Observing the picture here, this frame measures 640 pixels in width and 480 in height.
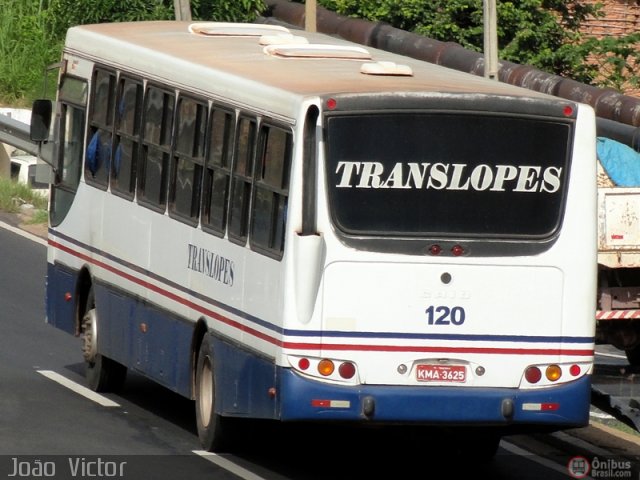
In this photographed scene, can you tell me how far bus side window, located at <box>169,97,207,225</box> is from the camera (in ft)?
45.2

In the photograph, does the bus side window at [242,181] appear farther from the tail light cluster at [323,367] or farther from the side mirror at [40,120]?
the side mirror at [40,120]

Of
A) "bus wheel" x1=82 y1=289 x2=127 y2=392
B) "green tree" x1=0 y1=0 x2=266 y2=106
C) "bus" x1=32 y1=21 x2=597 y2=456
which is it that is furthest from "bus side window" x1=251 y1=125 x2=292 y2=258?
"green tree" x1=0 y1=0 x2=266 y2=106

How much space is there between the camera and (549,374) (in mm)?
12273

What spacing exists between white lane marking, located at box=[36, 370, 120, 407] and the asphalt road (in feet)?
0.06

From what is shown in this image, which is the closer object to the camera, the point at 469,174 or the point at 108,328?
the point at 469,174

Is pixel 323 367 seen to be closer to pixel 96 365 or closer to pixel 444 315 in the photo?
pixel 444 315

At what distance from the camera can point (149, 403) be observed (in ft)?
52.4

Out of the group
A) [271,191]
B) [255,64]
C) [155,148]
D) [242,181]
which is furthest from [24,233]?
[271,191]

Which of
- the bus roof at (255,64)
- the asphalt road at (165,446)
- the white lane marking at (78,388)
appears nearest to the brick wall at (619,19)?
the bus roof at (255,64)

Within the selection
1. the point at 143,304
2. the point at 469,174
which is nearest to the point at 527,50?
the point at 143,304

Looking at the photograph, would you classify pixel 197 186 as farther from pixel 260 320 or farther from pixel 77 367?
pixel 77 367

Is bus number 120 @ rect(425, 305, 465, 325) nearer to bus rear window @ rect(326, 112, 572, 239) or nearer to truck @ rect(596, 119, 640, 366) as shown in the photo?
bus rear window @ rect(326, 112, 572, 239)

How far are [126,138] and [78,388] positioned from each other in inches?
95.2

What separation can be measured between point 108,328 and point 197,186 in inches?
99.8
